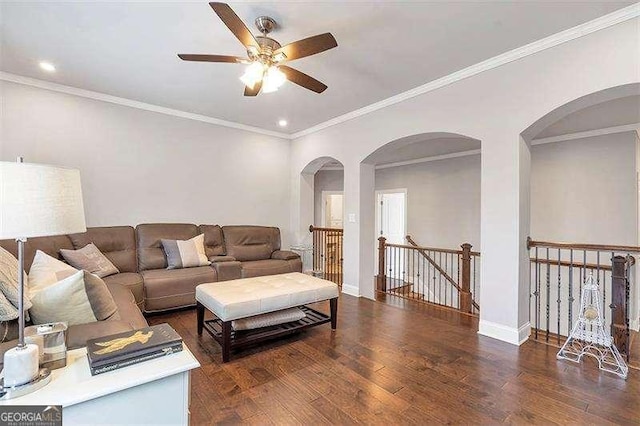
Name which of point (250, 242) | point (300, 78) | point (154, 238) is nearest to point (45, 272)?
point (154, 238)

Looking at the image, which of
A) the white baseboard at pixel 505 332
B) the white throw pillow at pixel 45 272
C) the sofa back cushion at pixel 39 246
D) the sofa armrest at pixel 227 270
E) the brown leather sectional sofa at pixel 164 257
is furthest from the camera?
the sofa armrest at pixel 227 270

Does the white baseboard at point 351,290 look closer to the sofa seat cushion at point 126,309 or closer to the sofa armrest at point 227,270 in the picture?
the sofa armrest at point 227,270

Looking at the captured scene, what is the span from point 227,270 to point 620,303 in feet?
13.2

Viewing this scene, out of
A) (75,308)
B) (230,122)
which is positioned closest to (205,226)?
(230,122)

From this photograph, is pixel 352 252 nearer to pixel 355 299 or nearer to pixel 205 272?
pixel 355 299

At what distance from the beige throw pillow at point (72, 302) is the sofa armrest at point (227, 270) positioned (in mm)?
2145

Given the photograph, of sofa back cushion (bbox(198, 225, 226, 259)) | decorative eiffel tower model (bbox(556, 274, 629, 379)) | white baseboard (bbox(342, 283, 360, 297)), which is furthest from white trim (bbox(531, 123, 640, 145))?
sofa back cushion (bbox(198, 225, 226, 259))

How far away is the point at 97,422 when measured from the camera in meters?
1.01

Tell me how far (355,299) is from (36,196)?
380cm

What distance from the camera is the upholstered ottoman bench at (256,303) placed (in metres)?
2.44

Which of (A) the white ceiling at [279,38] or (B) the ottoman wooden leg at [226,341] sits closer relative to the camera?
(A) the white ceiling at [279,38]

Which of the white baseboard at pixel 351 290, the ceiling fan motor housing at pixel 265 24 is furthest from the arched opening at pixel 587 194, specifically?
the ceiling fan motor housing at pixel 265 24

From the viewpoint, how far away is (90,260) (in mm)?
3311

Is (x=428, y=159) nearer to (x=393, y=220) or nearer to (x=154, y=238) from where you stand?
(x=393, y=220)
